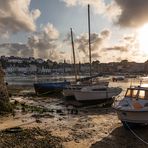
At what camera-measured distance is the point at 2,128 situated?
16328 millimetres

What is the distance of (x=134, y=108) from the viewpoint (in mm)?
16875

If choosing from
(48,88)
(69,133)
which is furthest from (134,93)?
(48,88)

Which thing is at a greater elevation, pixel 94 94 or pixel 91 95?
pixel 94 94

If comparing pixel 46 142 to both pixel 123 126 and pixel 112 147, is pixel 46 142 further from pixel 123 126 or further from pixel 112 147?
pixel 123 126

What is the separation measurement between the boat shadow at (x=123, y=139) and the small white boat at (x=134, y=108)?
67cm

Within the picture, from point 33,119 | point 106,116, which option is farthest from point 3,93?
point 106,116

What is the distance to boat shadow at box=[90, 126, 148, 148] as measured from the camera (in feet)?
46.4

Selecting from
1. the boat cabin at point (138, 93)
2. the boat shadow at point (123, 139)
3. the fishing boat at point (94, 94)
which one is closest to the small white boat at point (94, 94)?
the fishing boat at point (94, 94)

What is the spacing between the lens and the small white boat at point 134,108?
16703 mm

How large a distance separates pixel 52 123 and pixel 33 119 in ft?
6.14

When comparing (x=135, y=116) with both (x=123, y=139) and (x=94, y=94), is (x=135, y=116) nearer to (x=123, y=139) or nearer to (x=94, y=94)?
(x=123, y=139)

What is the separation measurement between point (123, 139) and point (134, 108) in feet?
7.53

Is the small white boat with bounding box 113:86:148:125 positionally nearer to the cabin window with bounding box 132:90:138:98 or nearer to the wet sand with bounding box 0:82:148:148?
the cabin window with bounding box 132:90:138:98

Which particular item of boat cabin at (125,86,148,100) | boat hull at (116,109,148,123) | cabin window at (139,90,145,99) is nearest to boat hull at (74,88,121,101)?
boat cabin at (125,86,148,100)
